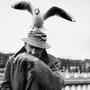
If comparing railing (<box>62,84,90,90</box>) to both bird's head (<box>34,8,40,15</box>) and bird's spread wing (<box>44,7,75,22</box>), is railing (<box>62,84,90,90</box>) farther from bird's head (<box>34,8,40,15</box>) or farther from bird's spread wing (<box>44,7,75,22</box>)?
bird's head (<box>34,8,40,15</box>)

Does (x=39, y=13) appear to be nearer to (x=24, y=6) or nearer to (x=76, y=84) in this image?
(x=24, y=6)

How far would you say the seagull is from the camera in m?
3.79

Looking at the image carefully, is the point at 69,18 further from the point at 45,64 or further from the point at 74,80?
the point at 74,80

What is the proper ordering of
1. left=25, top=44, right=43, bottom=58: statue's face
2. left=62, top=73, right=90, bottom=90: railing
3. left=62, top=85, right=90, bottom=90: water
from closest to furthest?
left=25, top=44, right=43, bottom=58: statue's face < left=62, top=85, right=90, bottom=90: water < left=62, top=73, right=90, bottom=90: railing

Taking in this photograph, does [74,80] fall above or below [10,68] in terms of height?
below

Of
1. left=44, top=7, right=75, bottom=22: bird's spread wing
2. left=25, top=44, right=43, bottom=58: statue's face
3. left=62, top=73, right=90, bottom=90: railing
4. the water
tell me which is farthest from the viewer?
left=62, top=73, right=90, bottom=90: railing

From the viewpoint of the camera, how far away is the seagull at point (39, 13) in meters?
3.79

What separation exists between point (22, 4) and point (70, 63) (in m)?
62.3

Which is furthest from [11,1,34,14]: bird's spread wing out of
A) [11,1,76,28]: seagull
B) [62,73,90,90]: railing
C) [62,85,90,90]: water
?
[62,73,90,90]: railing

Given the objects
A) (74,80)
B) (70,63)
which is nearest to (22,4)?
(74,80)

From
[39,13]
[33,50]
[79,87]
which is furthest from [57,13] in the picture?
[79,87]

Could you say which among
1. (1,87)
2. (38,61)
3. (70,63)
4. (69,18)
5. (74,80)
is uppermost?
(69,18)

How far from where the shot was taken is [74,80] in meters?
→ 34.8

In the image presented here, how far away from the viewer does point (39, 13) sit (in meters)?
3.80
